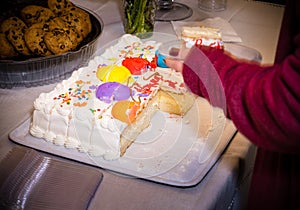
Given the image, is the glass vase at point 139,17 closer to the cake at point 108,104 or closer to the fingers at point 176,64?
the cake at point 108,104

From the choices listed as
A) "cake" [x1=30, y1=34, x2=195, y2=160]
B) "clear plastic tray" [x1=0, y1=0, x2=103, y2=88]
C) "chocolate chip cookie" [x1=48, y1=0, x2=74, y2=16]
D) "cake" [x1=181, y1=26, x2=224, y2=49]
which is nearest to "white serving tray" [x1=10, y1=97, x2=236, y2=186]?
"cake" [x1=30, y1=34, x2=195, y2=160]

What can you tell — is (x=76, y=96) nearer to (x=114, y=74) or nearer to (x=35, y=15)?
(x=114, y=74)

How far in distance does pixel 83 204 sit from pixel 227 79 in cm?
34

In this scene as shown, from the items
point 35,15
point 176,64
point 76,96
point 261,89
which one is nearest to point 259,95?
point 261,89

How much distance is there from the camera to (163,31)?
1.45m

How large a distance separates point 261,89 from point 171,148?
14.1 inches

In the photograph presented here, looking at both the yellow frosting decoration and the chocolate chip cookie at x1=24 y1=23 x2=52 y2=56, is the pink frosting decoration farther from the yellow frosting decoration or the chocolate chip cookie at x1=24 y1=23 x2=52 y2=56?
the chocolate chip cookie at x1=24 y1=23 x2=52 y2=56

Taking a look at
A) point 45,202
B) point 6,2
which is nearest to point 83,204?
point 45,202

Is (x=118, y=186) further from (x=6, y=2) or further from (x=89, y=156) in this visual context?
(x=6, y=2)

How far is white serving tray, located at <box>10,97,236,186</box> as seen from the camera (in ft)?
2.91

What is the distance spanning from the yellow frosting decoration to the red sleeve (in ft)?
1.20

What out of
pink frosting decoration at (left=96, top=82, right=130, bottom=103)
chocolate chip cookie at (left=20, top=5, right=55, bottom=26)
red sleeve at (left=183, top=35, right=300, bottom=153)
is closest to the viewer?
red sleeve at (left=183, top=35, right=300, bottom=153)

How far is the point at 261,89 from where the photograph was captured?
0.63m

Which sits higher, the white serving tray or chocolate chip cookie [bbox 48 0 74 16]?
chocolate chip cookie [bbox 48 0 74 16]
